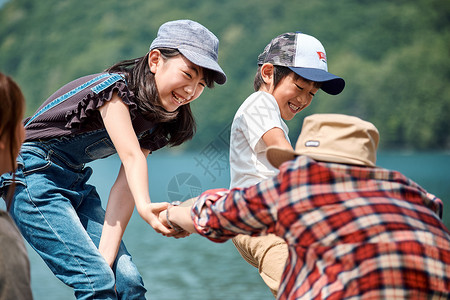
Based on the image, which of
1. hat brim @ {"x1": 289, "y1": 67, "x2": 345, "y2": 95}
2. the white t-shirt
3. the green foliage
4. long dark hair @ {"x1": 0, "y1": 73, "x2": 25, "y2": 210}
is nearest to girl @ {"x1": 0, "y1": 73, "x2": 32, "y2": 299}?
long dark hair @ {"x1": 0, "y1": 73, "x2": 25, "y2": 210}

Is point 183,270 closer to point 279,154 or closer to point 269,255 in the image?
point 269,255

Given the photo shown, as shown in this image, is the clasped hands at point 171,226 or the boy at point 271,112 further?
the boy at point 271,112

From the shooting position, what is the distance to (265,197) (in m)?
2.12

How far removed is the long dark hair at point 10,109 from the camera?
2.05 metres

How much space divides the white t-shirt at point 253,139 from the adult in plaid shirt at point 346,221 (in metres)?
1.11

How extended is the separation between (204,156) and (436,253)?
2166mm

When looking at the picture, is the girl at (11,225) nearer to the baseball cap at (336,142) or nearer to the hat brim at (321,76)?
the baseball cap at (336,142)

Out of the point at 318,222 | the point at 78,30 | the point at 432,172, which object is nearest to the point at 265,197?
the point at 318,222

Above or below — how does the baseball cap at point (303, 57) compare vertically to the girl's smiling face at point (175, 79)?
above

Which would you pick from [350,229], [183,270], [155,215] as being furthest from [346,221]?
[183,270]

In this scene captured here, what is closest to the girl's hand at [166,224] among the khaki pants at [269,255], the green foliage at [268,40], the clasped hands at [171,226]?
the clasped hands at [171,226]

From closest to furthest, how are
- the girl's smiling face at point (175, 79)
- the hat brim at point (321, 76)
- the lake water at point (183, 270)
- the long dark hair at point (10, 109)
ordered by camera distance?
the long dark hair at point (10, 109), the girl's smiling face at point (175, 79), the hat brim at point (321, 76), the lake water at point (183, 270)

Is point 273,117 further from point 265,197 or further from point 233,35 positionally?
point 233,35

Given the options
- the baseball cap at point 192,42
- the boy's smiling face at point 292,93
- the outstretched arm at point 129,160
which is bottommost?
the outstretched arm at point 129,160
